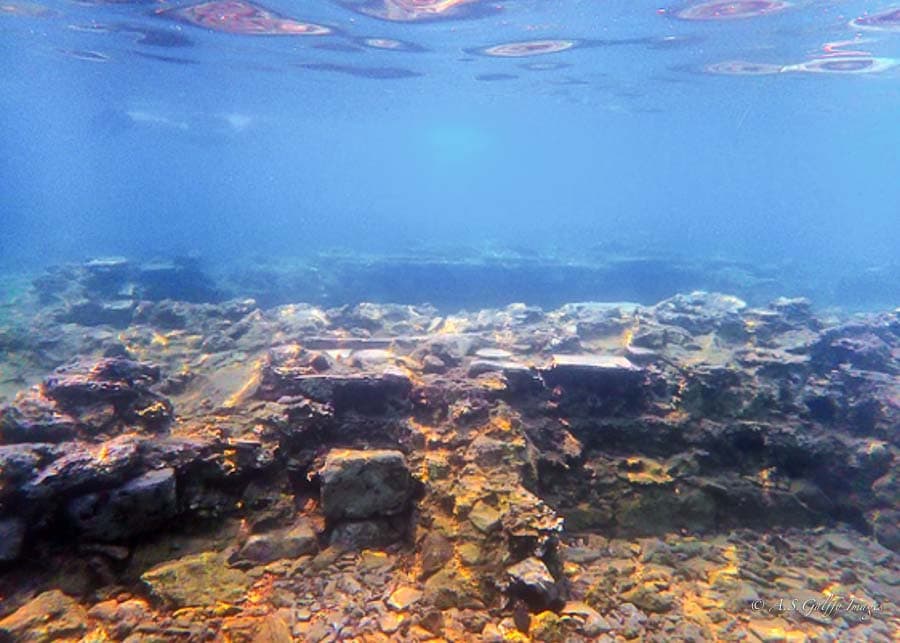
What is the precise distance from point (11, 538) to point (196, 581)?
1.47m

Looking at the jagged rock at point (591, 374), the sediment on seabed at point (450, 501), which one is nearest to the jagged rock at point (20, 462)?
the sediment on seabed at point (450, 501)

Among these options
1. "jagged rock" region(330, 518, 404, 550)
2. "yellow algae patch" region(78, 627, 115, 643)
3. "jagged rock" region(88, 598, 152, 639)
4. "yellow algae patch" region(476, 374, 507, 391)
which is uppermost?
"yellow algae patch" region(476, 374, 507, 391)

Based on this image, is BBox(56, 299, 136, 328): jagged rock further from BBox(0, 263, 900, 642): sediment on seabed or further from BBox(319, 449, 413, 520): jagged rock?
BBox(319, 449, 413, 520): jagged rock

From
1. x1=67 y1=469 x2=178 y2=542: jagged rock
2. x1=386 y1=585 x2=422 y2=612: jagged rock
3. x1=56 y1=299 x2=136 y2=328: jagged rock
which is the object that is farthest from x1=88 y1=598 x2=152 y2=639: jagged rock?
x1=56 y1=299 x2=136 y2=328: jagged rock

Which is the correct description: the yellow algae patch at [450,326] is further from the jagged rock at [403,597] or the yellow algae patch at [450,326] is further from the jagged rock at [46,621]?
the jagged rock at [46,621]

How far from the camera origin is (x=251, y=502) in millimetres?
4859

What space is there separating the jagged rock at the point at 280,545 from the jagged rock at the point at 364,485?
28cm

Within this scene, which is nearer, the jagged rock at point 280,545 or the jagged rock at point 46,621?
the jagged rock at point 46,621

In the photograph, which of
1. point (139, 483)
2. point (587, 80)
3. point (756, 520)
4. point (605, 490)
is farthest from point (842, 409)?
point (587, 80)

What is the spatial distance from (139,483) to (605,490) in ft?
15.8

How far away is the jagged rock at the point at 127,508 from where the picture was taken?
161 inches

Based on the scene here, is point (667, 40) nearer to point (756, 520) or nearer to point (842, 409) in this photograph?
point (842, 409)

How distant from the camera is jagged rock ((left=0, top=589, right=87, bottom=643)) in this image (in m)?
3.34

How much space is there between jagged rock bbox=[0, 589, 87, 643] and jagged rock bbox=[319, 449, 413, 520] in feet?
6.28
